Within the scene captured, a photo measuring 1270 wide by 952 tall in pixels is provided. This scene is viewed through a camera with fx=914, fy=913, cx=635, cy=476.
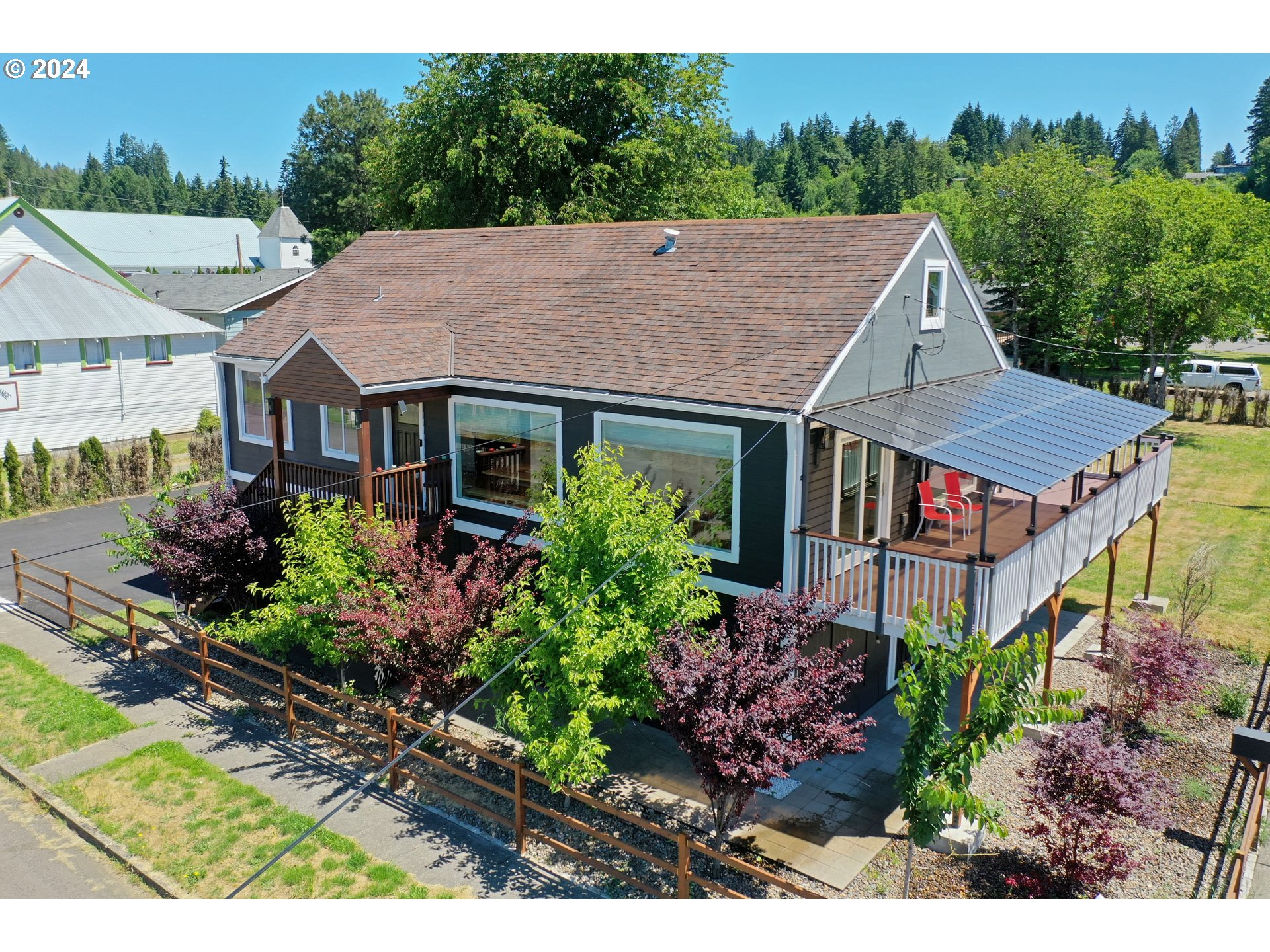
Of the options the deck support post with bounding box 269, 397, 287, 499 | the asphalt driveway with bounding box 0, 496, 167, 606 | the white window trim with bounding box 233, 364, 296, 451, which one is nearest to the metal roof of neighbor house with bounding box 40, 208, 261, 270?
the asphalt driveway with bounding box 0, 496, 167, 606

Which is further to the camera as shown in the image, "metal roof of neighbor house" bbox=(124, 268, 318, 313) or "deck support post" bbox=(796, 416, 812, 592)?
"metal roof of neighbor house" bbox=(124, 268, 318, 313)

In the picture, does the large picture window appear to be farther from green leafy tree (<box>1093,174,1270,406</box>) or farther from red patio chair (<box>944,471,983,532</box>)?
green leafy tree (<box>1093,174,1270,406</box>)

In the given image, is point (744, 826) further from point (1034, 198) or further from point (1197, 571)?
point (1034, 198)

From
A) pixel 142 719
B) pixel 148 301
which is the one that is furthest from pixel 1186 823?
pixel 148 301

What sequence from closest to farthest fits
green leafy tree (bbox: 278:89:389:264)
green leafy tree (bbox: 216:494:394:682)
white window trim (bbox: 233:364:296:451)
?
green leafy tree (bbox: 216:494:394:682), white window trim (bbox: 233:364:296:451), green leafy tree (bbox: 278:89:389:264)

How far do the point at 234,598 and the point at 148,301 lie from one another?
22.6 metres

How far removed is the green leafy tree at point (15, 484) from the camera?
23578 mm

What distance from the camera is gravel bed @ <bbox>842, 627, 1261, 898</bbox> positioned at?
932 centimetres

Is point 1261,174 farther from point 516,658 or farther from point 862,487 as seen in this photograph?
point 516,658

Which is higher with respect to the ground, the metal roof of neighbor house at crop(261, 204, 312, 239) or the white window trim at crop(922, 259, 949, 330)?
the metal roof of neighbor house at crop(261, 204, 312, 239)

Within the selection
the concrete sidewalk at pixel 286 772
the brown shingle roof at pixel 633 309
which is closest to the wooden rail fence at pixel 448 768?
the concrete sidewalk at pixel 286 772

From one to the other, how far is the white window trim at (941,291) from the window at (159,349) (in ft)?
90.9

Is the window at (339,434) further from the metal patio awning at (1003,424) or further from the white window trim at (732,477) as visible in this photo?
the metal patio awning at (1003,424)

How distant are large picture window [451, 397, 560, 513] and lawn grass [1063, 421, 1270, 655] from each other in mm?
10733
